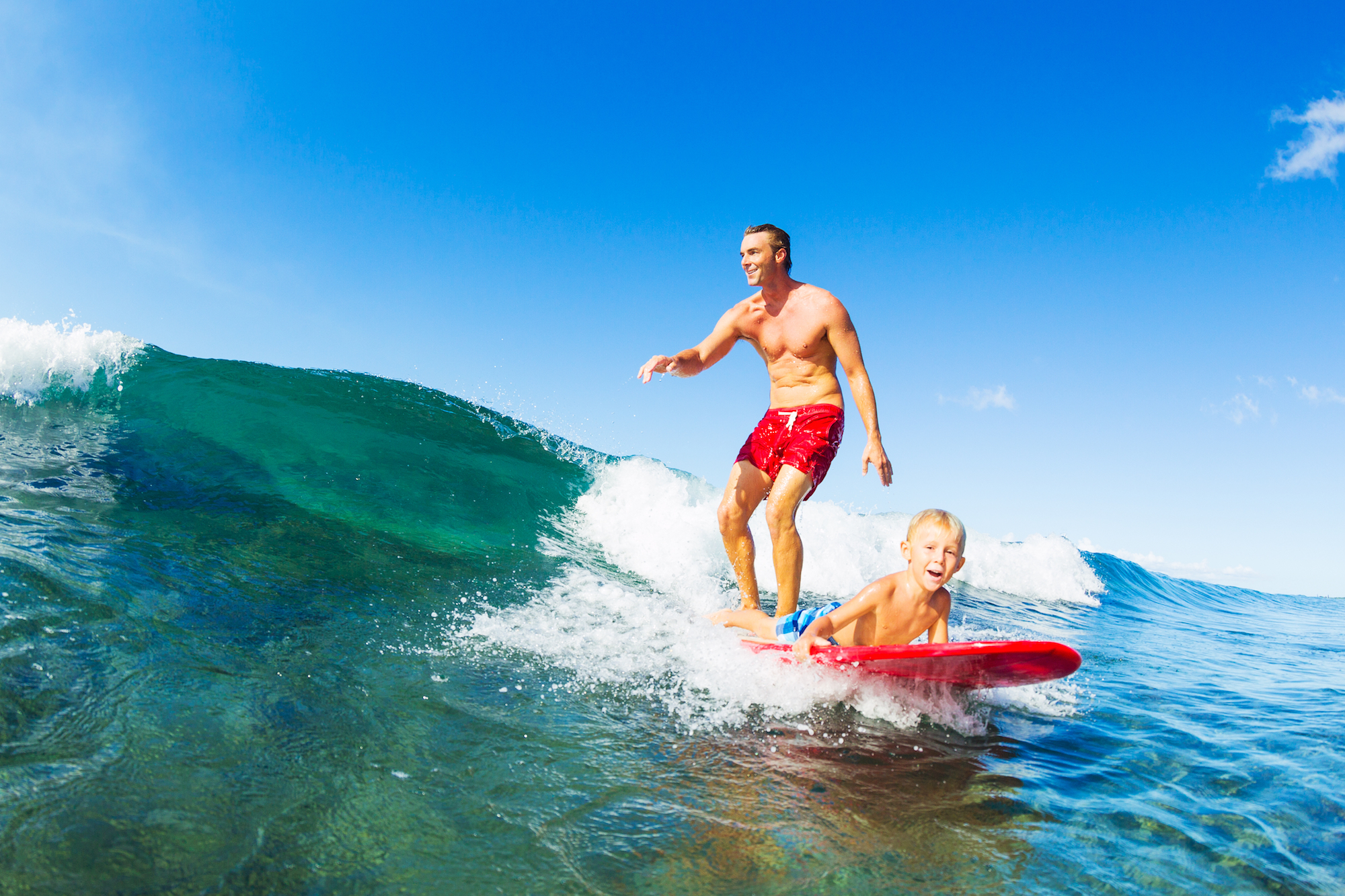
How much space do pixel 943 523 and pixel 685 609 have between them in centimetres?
255

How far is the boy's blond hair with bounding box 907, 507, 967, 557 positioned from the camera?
3664 mm

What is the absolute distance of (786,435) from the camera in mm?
4609

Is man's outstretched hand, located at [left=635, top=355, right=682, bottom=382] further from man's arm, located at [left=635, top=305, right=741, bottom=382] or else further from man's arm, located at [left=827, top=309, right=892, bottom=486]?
man's arm, located at [left=827, top=309, right=892, bottom=486]

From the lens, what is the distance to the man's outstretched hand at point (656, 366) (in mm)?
4781

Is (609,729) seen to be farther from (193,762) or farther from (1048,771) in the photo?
(1048,771)

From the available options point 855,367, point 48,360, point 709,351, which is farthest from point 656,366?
point 48,360

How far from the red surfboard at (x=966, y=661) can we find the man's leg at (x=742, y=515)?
103cm

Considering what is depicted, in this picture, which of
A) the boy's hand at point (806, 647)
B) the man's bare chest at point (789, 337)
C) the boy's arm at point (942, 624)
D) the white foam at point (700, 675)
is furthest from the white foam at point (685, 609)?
the man's bare chest at point (789, 337)

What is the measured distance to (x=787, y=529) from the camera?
176 inches

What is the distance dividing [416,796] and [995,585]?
11.9m

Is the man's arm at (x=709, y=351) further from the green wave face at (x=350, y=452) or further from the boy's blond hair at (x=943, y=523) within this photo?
the green wave face at (x=350, y=452)

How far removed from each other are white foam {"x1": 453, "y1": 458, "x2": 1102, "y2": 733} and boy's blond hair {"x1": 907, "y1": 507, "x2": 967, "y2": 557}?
0.76 m

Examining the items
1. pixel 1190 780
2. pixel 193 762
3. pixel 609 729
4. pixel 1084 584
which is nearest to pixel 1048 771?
pixel 1190 780

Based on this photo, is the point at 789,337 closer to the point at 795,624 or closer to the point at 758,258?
the point at 758,258
